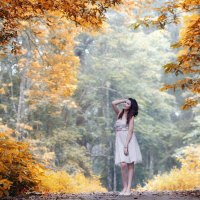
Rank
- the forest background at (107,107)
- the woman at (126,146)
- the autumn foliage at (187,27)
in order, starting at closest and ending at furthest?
the autumn foliage at (187,27) → the woman at (126,146) → the forest background at (107,107)

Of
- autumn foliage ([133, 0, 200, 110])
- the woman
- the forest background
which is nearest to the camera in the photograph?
autumn foliage ([133, 0, 200, 110])

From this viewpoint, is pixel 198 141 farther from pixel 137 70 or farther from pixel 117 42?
pixel 117 42

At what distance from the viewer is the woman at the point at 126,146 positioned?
22.7 feet

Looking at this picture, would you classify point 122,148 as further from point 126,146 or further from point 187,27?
point 187,27

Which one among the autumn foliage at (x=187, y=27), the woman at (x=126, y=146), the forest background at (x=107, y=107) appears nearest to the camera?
the autumn foliage at (x=187, y=27)

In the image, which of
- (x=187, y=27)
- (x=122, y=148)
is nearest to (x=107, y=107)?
(x=122, y=148)

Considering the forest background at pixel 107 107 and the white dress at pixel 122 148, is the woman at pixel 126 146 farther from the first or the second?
the forest background at pixel 107 107

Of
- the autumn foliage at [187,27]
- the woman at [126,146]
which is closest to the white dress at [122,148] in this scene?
the woman at [126,146]

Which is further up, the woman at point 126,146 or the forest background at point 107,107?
the forest background at point 107,107

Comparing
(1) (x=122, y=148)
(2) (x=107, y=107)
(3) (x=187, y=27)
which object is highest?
(2) (x=107, y=107)

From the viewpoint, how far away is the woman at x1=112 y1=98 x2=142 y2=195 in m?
6.91

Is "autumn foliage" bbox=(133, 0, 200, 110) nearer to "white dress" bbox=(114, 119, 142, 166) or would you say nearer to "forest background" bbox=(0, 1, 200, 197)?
"white dress" bbox=(114, 119, 142, 166)

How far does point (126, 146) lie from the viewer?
6891mm

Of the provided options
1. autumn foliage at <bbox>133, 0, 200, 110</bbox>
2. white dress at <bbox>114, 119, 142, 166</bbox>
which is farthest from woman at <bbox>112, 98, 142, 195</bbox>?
autumn foliage at <bbox>133, 0, 200, 110</bbox>
